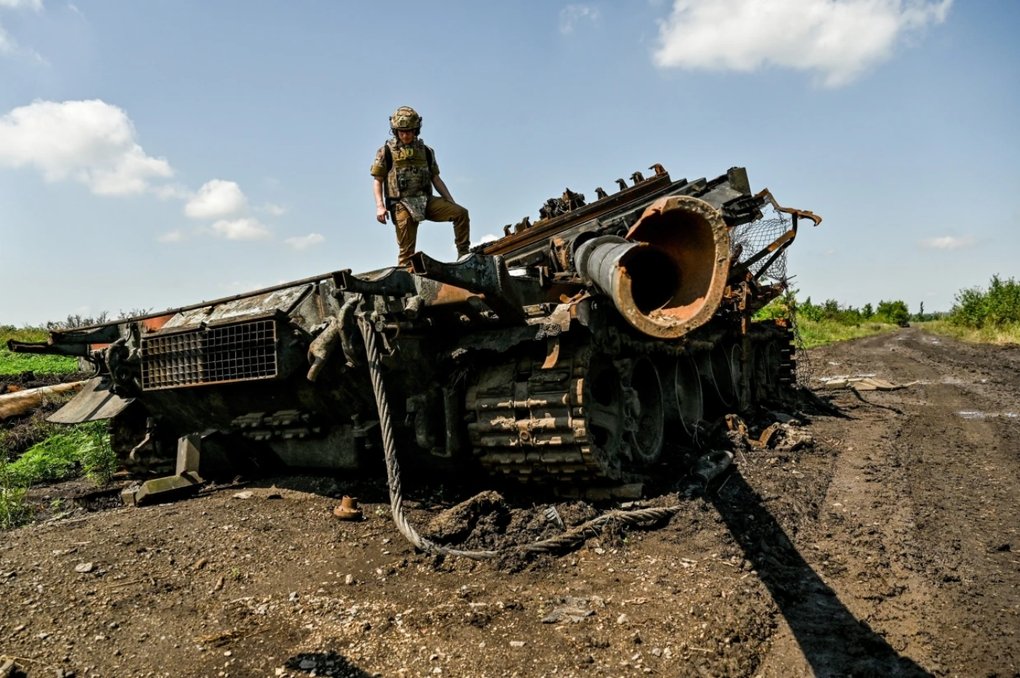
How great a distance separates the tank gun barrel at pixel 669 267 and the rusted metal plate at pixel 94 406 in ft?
Result: 17.6

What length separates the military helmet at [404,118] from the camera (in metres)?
6.32

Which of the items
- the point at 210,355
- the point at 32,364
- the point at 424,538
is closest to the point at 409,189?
the point at 210,355

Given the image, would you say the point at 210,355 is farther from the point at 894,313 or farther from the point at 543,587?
the point at 894,313

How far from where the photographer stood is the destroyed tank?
14.3 ft

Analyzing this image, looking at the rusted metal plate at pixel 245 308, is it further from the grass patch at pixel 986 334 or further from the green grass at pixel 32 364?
the grass patch at pixel 986 334

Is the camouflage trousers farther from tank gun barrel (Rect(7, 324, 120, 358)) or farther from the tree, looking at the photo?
the tree

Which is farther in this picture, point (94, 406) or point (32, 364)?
point (32, 364)

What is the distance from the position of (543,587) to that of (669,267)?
2020 mm

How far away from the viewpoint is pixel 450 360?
18.7 feet

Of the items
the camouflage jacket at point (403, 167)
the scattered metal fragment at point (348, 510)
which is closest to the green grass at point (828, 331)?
the camouflage jacket at point (403, 167)

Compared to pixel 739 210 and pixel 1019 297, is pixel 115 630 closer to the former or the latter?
pixel 739 210

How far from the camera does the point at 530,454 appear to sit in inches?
209

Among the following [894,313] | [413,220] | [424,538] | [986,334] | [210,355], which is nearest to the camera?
[424,538]

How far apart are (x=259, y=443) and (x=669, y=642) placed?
14.9 feet
